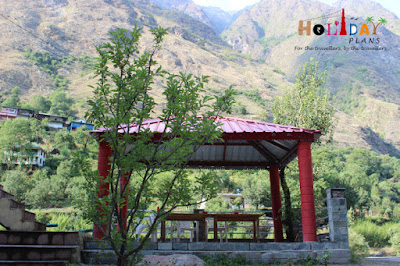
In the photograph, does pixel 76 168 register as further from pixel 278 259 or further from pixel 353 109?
pixel 353 109

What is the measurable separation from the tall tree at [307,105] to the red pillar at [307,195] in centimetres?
950

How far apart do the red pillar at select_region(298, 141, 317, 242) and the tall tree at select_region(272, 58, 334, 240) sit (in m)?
9.50

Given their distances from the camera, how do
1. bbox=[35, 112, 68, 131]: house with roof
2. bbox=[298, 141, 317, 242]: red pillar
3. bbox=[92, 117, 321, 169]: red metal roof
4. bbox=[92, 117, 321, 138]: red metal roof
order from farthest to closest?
1. bbox=[35, 112, 68, 131]: house with roof
2. bbox=[92, 117, 321, 169]: red metal roof
3. bbox=[92, 117, 321, 138]: red metal roof
4. bbox=[298, 141, 317, 242]: red pillar

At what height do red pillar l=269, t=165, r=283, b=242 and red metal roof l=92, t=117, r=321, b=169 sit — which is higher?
red metal roof l=92, t=117, r=321, b=169

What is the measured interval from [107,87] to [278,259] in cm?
513

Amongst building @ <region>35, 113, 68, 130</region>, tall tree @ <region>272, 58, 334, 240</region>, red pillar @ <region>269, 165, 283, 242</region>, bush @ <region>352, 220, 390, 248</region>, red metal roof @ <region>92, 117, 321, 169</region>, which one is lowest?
bush @ <region>352, 220, 390, 248</region>

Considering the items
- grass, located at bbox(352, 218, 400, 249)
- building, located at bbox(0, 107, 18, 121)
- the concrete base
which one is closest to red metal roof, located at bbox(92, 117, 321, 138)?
the concrete base

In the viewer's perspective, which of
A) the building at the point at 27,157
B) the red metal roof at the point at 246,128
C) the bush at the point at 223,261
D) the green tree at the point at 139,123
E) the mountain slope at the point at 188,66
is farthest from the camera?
the mountain slope at the point at 188,66

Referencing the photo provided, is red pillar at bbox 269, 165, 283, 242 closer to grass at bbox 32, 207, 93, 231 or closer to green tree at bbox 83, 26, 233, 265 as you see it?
grass at bbox 32, 207, 93, 231

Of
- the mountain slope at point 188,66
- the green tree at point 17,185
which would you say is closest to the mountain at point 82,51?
the mountain slope at point 188,66

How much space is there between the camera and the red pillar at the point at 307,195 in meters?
8.22

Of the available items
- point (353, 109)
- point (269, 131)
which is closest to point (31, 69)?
point (353, 109)

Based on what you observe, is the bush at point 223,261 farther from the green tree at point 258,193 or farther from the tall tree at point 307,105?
the green tree at point 258,193

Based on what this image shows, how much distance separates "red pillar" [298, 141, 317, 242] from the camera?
27.0ft
